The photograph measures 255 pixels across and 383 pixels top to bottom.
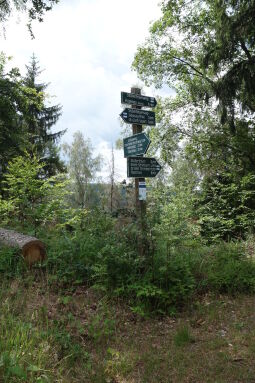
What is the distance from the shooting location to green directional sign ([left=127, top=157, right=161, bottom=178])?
231 inches

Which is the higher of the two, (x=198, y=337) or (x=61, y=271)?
(x=61, y=271)

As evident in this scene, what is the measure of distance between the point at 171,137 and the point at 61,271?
557 inches

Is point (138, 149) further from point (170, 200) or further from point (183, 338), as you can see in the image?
point (170, 200)

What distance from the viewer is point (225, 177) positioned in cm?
1314

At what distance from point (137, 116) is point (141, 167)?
99cm

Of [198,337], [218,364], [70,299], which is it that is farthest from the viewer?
[70,299]

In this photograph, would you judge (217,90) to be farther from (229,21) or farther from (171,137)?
(171,137)

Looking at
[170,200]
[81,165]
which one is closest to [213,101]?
[170,200]

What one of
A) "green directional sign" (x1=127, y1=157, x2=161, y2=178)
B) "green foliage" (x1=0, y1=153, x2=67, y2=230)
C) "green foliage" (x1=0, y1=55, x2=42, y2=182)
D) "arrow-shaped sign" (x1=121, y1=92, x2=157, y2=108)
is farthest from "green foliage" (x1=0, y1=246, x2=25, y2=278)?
"green foliage" (x1=0, y1=55, x2=42, y2=182)

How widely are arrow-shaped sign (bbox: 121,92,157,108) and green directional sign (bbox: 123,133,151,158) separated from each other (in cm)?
66

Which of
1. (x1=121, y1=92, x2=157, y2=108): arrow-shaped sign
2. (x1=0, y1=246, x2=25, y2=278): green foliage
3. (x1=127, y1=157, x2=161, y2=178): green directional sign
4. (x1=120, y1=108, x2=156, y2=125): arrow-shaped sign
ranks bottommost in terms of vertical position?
(x1=0, y1=246, x2=25, y2=278): green foliage

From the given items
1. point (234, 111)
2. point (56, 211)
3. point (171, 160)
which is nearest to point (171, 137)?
point (171, 160)

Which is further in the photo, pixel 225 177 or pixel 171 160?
pixel 171 160

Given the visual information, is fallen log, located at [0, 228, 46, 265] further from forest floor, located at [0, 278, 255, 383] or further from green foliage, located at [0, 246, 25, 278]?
forest floor, located at [0, 278, 255, 383]
